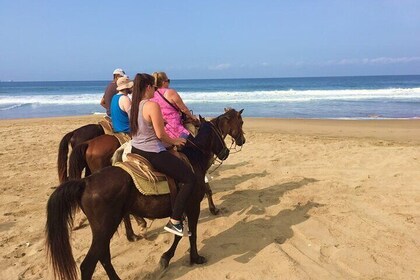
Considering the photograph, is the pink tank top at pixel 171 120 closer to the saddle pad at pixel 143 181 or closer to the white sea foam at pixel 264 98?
the saddle pad at pixel 143 181

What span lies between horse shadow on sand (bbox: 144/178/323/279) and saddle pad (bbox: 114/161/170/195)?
1.04 m

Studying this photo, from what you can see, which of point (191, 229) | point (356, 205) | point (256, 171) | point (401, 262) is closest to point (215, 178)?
point (256, 171)

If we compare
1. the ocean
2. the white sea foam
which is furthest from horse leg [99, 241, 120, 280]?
the white sea foam

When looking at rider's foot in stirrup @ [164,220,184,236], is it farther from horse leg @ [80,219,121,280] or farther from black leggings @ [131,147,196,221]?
horse leg @ [80,219,121,280]

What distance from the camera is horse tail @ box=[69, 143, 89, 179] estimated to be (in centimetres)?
544

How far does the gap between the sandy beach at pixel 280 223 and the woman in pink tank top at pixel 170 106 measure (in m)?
1.44

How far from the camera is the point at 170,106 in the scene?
5730 mm

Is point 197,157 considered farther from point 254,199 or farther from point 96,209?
point 254,199

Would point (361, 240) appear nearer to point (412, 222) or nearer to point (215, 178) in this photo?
Answer: point (412, 222)

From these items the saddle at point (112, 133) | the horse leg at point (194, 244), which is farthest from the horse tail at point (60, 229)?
the saddle at point (112, 133)

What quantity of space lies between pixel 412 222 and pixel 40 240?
17.4 ft

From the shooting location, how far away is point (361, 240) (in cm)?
501

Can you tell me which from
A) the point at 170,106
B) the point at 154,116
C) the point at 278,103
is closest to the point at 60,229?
the point at 154,116

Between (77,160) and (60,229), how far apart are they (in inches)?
78.1
